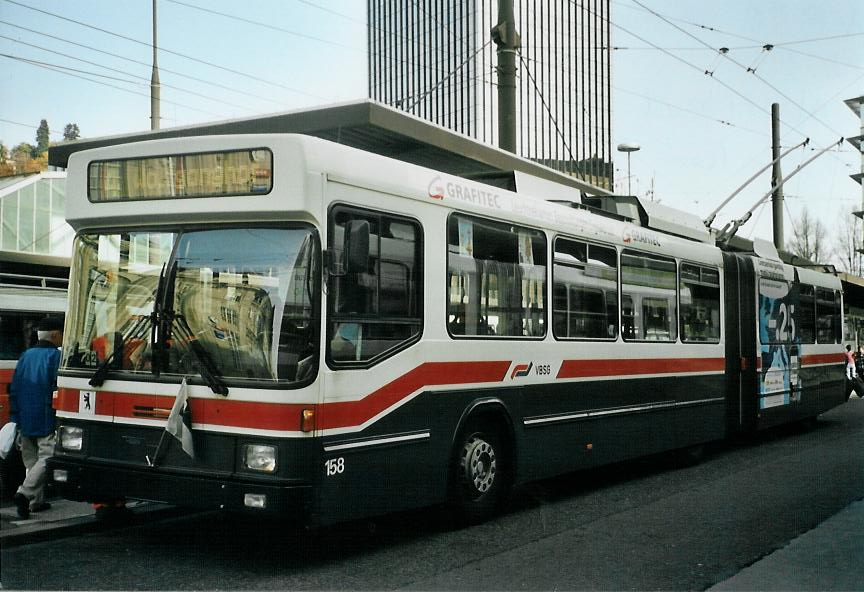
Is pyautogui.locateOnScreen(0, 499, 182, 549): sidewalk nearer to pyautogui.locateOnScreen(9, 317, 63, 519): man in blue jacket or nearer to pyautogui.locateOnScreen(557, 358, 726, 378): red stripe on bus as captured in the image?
pyautogui.locateOnScreen(9, 317, 63, 519): man in blue jacket

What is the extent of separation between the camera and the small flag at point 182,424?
6.25 meters

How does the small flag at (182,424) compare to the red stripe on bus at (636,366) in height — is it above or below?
below

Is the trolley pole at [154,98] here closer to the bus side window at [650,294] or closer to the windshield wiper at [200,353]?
the bus side window at [650,294]

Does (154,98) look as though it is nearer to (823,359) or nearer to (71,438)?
(823,359)

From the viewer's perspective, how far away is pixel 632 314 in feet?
33.7

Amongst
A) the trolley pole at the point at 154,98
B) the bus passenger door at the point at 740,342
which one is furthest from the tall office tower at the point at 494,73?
the bus passenger door at the point at 740,342

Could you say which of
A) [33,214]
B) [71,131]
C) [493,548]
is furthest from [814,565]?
[71,131]

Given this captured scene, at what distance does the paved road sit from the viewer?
6.23 m

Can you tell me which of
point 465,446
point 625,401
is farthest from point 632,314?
point 465,446

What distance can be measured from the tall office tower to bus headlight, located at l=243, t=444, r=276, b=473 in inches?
2762

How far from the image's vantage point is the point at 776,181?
97.5ft

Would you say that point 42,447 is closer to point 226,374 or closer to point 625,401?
point 226,374

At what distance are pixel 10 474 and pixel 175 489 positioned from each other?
3.27m

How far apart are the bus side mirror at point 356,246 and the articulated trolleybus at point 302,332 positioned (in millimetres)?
23
